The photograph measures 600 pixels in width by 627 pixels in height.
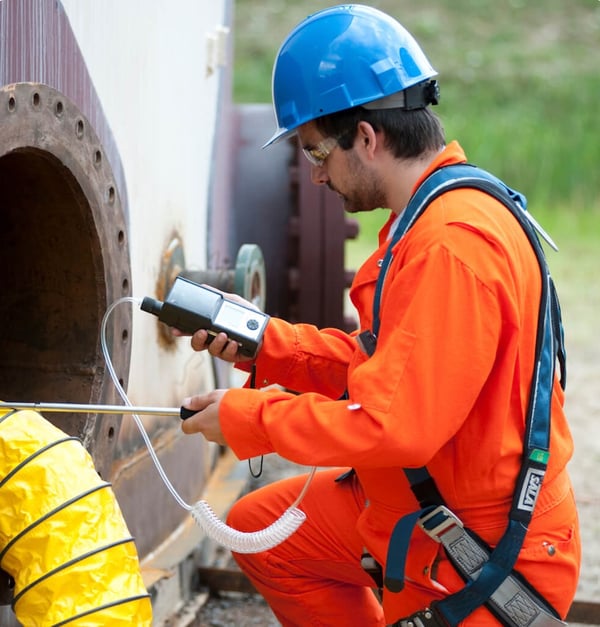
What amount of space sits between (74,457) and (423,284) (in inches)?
33.5

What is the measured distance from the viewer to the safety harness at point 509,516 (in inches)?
94.1

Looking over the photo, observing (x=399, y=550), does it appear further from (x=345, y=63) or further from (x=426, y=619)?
(x=345, y=63)

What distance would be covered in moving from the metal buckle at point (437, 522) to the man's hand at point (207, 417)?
47 centimetres

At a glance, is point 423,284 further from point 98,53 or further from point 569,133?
point 569,133

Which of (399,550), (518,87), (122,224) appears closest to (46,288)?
(122,224)

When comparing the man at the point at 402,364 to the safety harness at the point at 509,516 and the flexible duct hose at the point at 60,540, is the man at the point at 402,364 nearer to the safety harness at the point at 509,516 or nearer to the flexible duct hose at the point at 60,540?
the safety harness at the point at 509,516

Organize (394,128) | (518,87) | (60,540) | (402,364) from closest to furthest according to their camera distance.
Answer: (402,364)
(60,540)
(394,128)
(518,87)

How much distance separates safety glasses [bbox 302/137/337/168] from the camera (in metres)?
2.57

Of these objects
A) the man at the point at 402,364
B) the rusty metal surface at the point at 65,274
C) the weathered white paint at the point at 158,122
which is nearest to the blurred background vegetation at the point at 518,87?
the weathered white paint at the point at 158,122

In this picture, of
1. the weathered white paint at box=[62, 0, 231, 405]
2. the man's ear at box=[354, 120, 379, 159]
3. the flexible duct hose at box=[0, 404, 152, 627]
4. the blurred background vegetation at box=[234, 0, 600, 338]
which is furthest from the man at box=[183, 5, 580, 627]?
the blurred background vegetation at box=[234, 0, 600, 338]

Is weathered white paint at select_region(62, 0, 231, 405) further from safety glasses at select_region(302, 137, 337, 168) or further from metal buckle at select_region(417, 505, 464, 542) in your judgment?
metal buckle at select_region(417, 505, 464, 542)

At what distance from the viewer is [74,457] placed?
2.44m

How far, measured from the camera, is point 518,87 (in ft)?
55.9

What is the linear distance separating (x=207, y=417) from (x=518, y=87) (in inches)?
609
